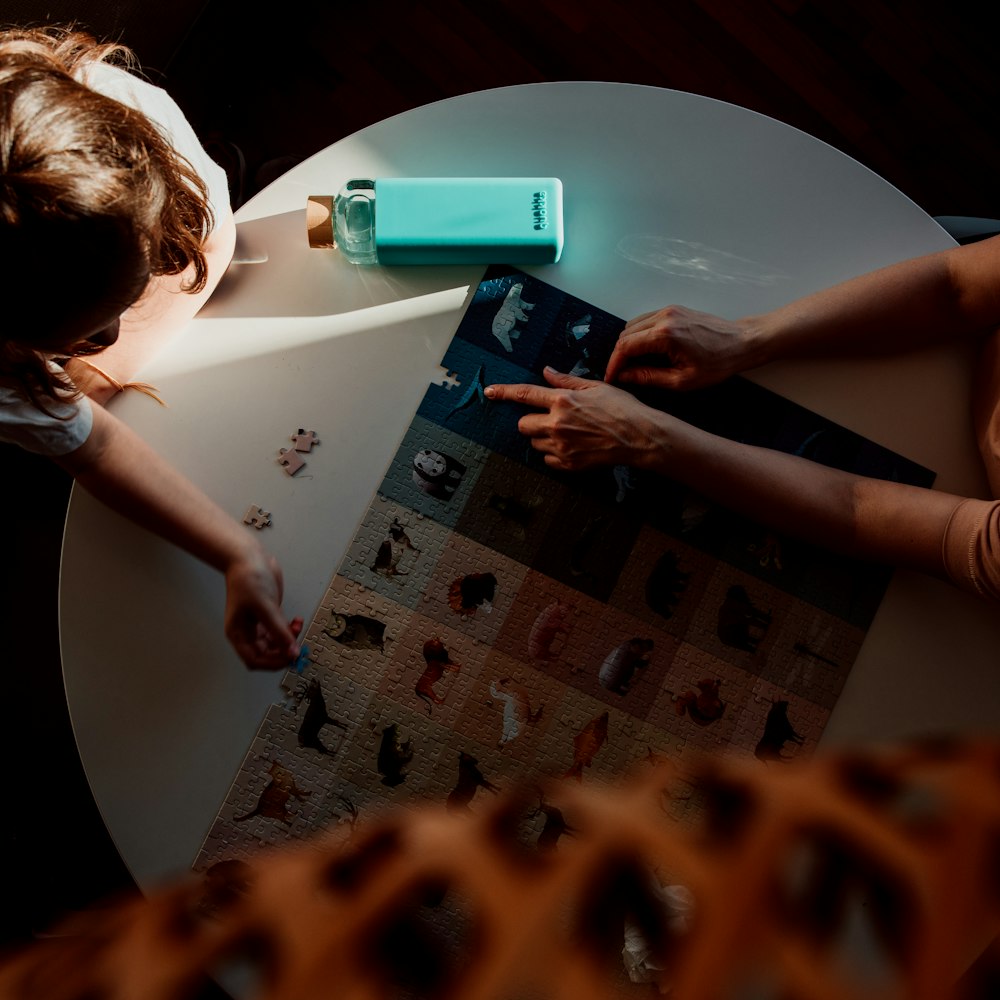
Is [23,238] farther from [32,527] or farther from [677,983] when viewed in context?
[32,527]

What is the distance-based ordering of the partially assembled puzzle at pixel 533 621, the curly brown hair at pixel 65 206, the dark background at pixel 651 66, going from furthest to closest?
the dark background at pixel 651 66 → the partially assembled puzzle at pixel 533 621 → the curly brown hair at pixel 65 206

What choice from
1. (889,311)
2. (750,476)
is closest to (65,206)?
(750,476)

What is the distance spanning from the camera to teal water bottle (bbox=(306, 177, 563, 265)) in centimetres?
94

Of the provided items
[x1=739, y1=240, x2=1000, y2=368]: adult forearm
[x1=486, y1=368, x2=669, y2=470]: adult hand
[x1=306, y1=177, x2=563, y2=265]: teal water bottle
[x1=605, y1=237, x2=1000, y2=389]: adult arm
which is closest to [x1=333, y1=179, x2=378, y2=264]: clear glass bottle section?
[x1=306, y1=177, x2=563, y2=265]: teal water bottle

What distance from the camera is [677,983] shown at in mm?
314

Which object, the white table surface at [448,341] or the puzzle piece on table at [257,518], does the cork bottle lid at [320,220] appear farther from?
the puzzle piece on table at [257,518]

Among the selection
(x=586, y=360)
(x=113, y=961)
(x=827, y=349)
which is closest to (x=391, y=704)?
(x=586, y=360)

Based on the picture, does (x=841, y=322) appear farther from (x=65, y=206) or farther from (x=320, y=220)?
(x=65, y=206)

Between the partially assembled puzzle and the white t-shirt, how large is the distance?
220 millimetres

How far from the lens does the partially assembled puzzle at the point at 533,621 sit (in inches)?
36.9

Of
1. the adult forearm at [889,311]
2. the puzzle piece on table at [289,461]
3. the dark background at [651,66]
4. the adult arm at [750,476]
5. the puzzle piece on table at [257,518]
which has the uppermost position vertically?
the dark background at [651,66]

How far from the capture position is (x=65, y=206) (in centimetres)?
69

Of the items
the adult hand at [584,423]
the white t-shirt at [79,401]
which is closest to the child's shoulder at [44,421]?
the white t-shirt at [79,401]

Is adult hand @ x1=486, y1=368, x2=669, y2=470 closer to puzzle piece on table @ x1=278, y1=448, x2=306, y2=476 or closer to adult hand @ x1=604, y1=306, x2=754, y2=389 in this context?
adult hand @ x1=604, y1=306, x2=754, y2=389
